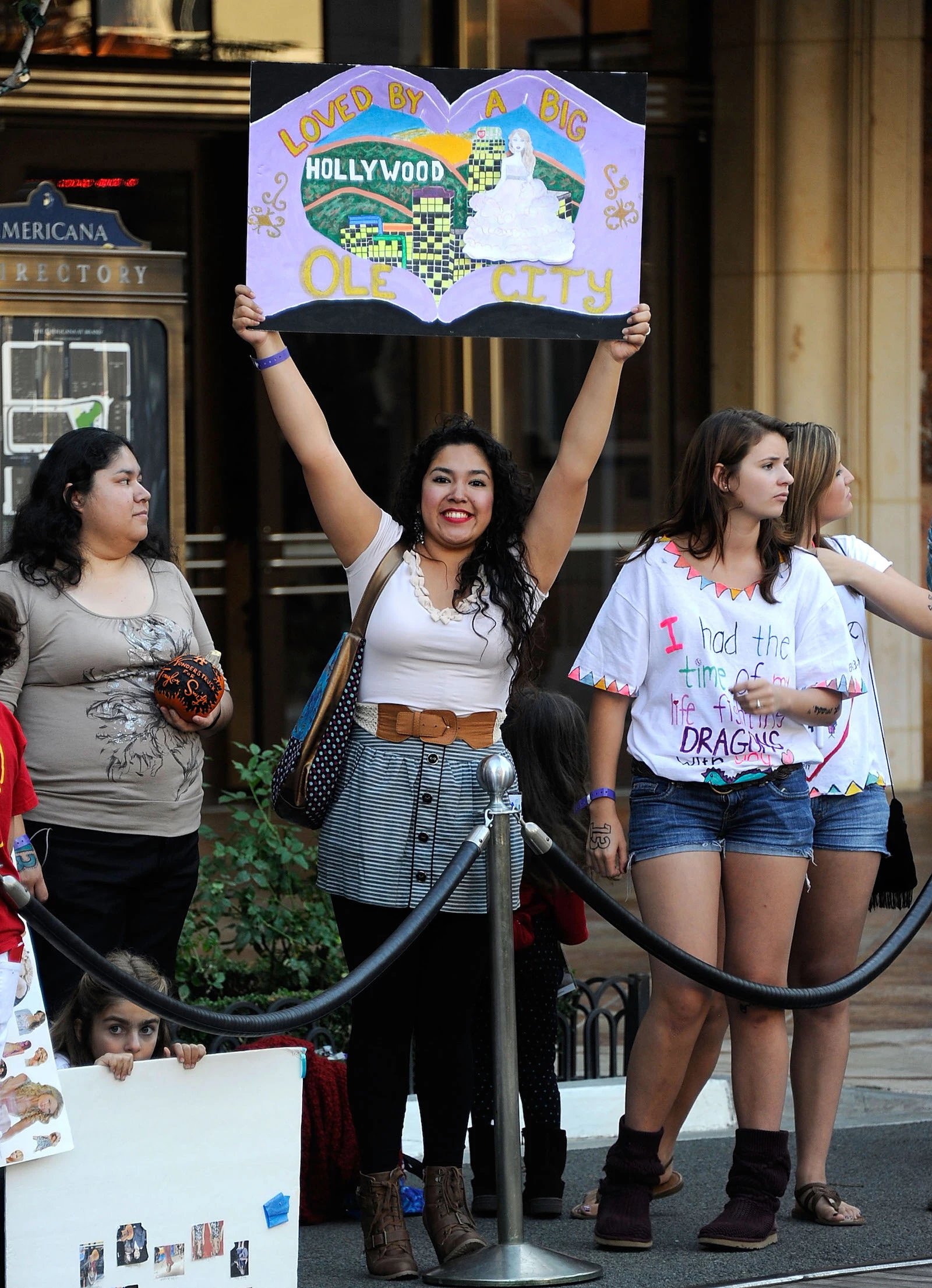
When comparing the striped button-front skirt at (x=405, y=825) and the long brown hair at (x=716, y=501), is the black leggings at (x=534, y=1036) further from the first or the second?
the long brown hair at (x=716, y=501)

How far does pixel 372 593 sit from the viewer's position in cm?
403

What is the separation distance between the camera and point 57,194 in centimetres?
671

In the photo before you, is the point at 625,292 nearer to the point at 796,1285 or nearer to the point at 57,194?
the point at 796,1285

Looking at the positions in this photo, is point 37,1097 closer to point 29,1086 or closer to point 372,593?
point 29,1086

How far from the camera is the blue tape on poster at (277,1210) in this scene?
3.58 meters

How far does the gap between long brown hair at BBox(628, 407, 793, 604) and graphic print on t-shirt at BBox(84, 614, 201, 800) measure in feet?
3.75

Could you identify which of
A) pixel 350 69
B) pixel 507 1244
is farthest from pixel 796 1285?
pixel 350 69

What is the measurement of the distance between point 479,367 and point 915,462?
2661mm

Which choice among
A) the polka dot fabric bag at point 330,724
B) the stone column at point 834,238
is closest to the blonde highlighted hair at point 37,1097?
the polka dot fabric bag at point 330,724

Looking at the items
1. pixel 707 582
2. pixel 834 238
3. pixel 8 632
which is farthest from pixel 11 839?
pixel 834 238

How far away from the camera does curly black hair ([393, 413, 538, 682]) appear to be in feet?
13.4

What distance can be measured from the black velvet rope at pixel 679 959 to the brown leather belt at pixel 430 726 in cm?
26

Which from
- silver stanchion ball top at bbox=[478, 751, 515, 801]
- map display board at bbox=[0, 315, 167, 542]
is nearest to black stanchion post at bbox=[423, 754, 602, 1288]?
silver stanchion ball top at bbox=[478, 751, 515, 801]

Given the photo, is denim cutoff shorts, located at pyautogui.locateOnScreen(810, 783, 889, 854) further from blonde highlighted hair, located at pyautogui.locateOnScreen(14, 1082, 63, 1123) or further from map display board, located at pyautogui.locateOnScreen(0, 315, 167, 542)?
map display board, located at pyautogui.locateOnScreen(0, 315, 167, 542)
